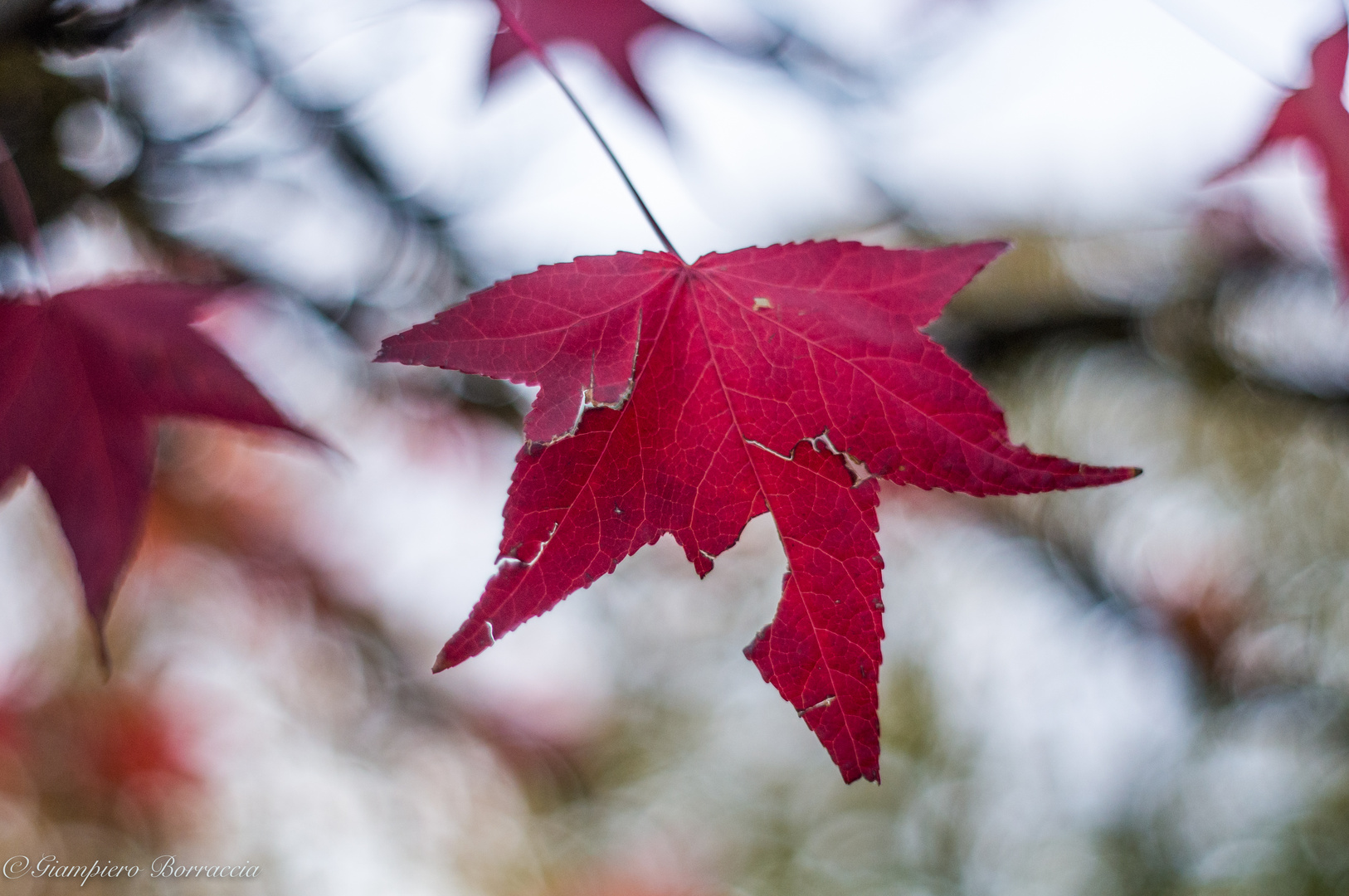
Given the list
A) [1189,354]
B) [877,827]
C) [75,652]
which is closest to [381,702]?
[75,652]

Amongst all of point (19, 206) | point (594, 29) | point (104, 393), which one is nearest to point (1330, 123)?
point (594, 29)

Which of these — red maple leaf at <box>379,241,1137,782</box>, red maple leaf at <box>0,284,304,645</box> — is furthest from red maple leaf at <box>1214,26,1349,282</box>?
red maple leaf at <box>0,284,304,645</box>

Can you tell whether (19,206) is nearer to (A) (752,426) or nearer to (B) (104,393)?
(B) (104,393)

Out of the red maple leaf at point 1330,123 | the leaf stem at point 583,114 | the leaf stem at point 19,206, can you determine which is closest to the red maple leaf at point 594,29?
the leaf stem at point 583,114

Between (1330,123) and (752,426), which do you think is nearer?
(752,426)

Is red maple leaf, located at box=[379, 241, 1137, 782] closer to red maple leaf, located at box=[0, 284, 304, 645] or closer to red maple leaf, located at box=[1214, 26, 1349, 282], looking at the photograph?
red maple leaf, located at box=[0, 284, 304, 645]

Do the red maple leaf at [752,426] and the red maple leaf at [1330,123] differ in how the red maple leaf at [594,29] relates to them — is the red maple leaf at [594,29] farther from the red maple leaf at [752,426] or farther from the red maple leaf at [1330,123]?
the red maple leaf at [1330,123]

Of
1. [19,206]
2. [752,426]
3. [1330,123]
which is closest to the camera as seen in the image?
[752,426]

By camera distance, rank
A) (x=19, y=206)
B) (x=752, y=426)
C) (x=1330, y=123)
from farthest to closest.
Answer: (x=1330, y=123) < (x=19, y=206) < (x=752, y=426)
